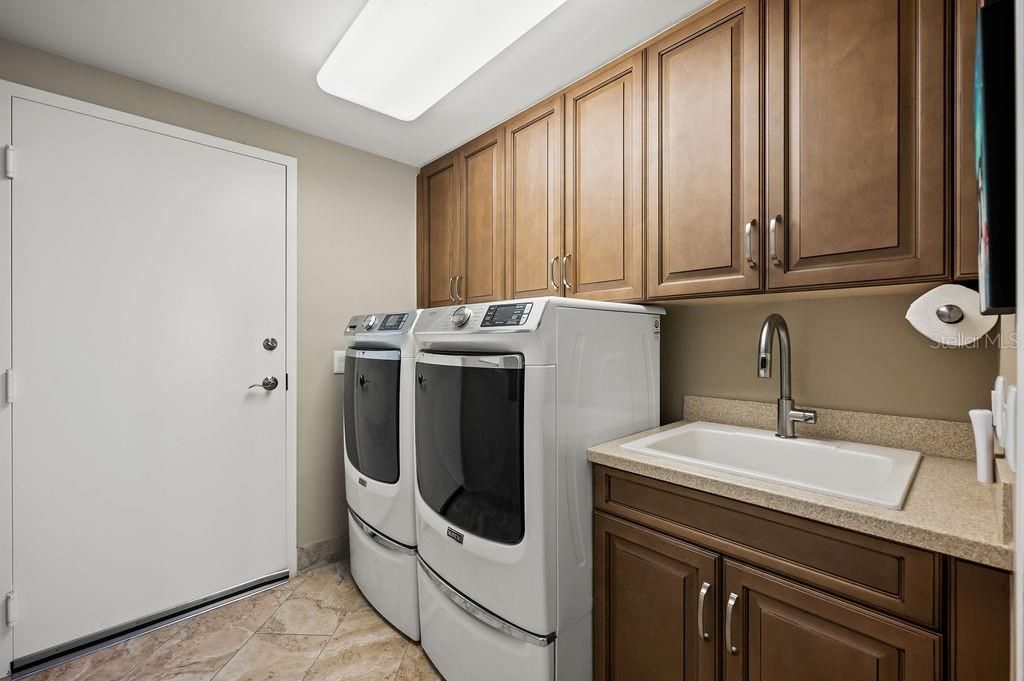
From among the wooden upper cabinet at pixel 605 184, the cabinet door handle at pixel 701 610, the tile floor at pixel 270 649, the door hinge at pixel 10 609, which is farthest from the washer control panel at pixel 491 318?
the door hinge at pixel 10 609

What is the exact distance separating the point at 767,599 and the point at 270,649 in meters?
1.78

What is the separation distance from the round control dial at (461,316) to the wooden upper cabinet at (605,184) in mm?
546

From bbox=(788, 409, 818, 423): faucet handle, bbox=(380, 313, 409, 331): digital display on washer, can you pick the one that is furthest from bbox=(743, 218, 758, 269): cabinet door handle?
bbox=(380, 313, 409, 331): digital display on washer

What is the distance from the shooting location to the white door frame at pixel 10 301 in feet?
5.38

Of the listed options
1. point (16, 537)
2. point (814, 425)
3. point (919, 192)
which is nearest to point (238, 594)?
point (16, 537)

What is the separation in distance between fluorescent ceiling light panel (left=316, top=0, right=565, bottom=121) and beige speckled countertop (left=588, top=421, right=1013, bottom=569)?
137cm

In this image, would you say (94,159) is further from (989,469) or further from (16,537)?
(989,469)

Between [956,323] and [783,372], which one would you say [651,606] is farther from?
[956,323]

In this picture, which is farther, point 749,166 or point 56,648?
point 56,648

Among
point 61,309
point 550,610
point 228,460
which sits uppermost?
point 61,309

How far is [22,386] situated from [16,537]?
0.54 metres

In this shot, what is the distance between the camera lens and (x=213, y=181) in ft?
6.84

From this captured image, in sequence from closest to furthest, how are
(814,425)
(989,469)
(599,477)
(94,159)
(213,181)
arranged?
(989,469) → (599,477) → (814,425) → (94,159) → (213,181)

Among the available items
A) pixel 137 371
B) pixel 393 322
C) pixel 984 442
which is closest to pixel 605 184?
pixel 393 322
